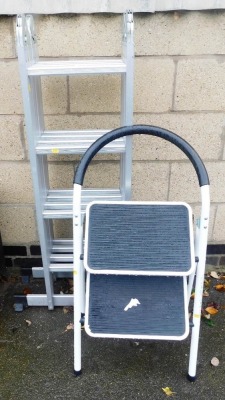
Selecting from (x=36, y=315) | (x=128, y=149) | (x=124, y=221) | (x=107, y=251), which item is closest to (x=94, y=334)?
(x=107, y=251)

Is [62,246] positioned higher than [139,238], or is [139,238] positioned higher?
[139,238]

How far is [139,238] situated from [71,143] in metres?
0.62

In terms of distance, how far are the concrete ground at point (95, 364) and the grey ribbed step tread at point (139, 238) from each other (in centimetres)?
67

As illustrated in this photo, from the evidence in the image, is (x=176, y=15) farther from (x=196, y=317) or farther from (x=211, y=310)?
(x=211, y=310)

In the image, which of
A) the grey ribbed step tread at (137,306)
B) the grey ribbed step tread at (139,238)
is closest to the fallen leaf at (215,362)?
the grey ribbed step tread at (137,306)

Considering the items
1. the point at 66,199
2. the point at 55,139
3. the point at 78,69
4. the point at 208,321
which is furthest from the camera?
the point at 208,321

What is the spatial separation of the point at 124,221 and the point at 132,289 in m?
0.34

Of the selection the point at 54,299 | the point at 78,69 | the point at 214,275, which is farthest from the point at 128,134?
the point at 214,275

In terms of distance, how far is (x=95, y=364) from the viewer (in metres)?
2.27

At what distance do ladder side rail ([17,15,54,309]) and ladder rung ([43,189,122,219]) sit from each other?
0.06 m

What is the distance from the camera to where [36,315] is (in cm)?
260

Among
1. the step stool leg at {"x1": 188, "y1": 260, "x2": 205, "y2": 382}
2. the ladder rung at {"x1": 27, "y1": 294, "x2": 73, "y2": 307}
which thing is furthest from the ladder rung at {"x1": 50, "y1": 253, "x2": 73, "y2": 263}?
the step stool leg at {"x1": 188, "y1": 260, "x2": 205, "y2": 382}

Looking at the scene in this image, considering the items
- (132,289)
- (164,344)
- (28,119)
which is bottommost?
(164,344)

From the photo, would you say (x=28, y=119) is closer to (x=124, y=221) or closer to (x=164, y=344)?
(x=124, y=221)
